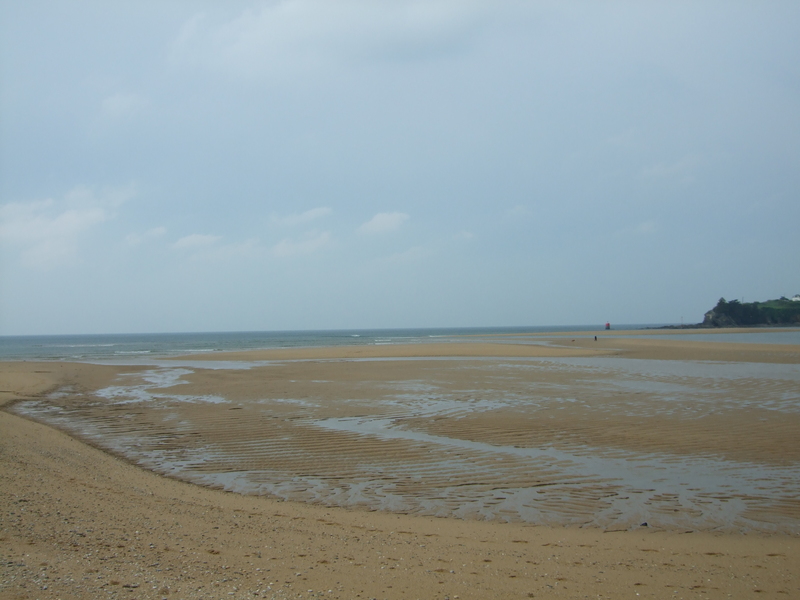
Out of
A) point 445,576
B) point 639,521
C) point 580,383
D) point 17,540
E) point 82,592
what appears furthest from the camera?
point 580,383

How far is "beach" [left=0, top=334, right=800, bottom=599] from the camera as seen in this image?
4.91 m

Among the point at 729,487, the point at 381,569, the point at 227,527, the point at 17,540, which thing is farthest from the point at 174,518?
the point at 729,487

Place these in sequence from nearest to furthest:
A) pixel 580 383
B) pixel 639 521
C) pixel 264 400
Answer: pixel 639 521 → pixel 264 400 → pixel 580 383

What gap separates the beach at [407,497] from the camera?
16.1ft

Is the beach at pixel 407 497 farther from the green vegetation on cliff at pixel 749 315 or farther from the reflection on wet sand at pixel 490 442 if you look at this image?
the green vegetation on cliff at pixel 749 315

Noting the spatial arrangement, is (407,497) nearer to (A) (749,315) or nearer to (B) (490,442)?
(B) (490,442)

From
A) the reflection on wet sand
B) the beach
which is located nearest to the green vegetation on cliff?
the reflection on wet sand

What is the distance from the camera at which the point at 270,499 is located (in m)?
8.03

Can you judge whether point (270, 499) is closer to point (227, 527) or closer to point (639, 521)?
point (227, 527)

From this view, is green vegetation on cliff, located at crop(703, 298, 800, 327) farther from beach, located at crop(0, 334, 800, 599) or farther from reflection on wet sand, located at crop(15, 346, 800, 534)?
beach, located at crop(0, 334, 800, 599)

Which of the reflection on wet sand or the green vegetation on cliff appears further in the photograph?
the green vegetation on cliff

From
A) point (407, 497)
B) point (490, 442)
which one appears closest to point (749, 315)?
point (490, 442)

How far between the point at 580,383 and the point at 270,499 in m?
16.3

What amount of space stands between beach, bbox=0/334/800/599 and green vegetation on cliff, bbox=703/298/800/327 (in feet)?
417
